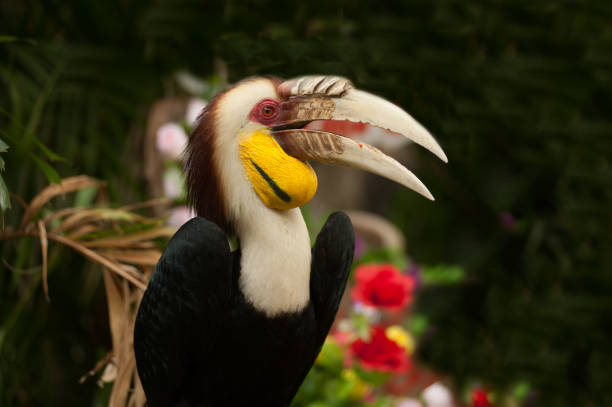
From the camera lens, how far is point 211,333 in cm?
73

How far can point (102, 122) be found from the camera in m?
1.69

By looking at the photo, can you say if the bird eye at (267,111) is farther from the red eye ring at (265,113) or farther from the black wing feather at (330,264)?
the black wing feather at (330,264)

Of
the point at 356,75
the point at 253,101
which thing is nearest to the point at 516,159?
the point at 356,75

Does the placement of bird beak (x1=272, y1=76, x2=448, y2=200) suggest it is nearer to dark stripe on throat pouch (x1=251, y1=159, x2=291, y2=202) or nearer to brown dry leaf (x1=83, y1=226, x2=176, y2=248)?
dark stripe on throat pouch (x1=251, y1=159, x2=291, y2=202)

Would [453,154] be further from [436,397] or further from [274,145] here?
[436,397]

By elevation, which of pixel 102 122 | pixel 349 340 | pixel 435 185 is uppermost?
pixel 102 122

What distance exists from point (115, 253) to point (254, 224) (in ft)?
1.12

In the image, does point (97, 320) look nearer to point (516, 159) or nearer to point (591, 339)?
point (516, 159)

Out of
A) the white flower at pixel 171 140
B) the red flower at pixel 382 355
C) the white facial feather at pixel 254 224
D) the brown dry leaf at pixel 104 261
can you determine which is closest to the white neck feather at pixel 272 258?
the white facial feather at pixel 254 224

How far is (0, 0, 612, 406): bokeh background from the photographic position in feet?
4.49

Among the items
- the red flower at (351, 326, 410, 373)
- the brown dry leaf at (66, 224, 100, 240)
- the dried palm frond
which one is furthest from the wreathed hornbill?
the red flower at (351, 326, 410, 373)

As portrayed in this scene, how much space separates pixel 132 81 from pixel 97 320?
68cm

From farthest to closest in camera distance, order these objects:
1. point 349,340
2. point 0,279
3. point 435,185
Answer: point 435,185 < point 349,340 < point 0,279

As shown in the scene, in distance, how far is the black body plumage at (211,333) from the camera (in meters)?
0.71
